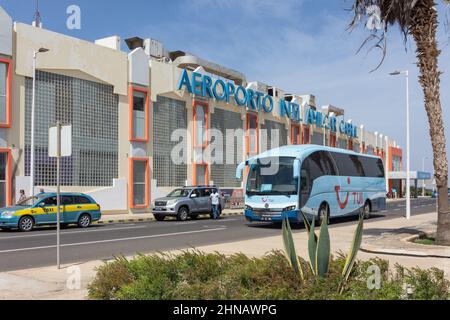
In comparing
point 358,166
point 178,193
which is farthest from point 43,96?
point 358,166

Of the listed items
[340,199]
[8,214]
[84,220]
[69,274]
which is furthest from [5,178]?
[69,274]

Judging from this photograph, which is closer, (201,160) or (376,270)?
(376,270)

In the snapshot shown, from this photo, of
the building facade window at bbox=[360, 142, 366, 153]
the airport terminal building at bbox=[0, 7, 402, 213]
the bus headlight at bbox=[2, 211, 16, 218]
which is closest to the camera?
the bus headlight at bbox=[2, 211, 16, 218]

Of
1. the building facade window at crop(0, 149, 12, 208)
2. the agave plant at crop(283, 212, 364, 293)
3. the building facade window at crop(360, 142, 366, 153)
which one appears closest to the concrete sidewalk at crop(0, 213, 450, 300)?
the agave plant at crop(283, 212, 364, 293)

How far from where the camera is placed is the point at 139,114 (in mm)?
33062

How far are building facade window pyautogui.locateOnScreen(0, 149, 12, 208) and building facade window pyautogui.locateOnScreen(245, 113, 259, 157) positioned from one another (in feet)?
74.3

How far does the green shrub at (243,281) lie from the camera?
5.74 metres

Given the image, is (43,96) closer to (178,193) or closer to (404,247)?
(178,193)

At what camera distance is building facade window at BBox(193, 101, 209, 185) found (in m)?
37.4

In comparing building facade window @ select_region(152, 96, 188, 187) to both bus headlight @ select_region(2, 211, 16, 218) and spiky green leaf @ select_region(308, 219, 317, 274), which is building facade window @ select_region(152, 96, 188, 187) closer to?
bus headlight @ select_region(2, 211, 16, 218)

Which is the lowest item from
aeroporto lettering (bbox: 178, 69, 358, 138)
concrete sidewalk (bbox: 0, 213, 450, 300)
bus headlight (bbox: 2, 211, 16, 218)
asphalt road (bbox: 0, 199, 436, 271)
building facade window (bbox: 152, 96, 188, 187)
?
asphalt road (bbox: 0, 199, 436, 271)

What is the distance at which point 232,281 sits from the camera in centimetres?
623
